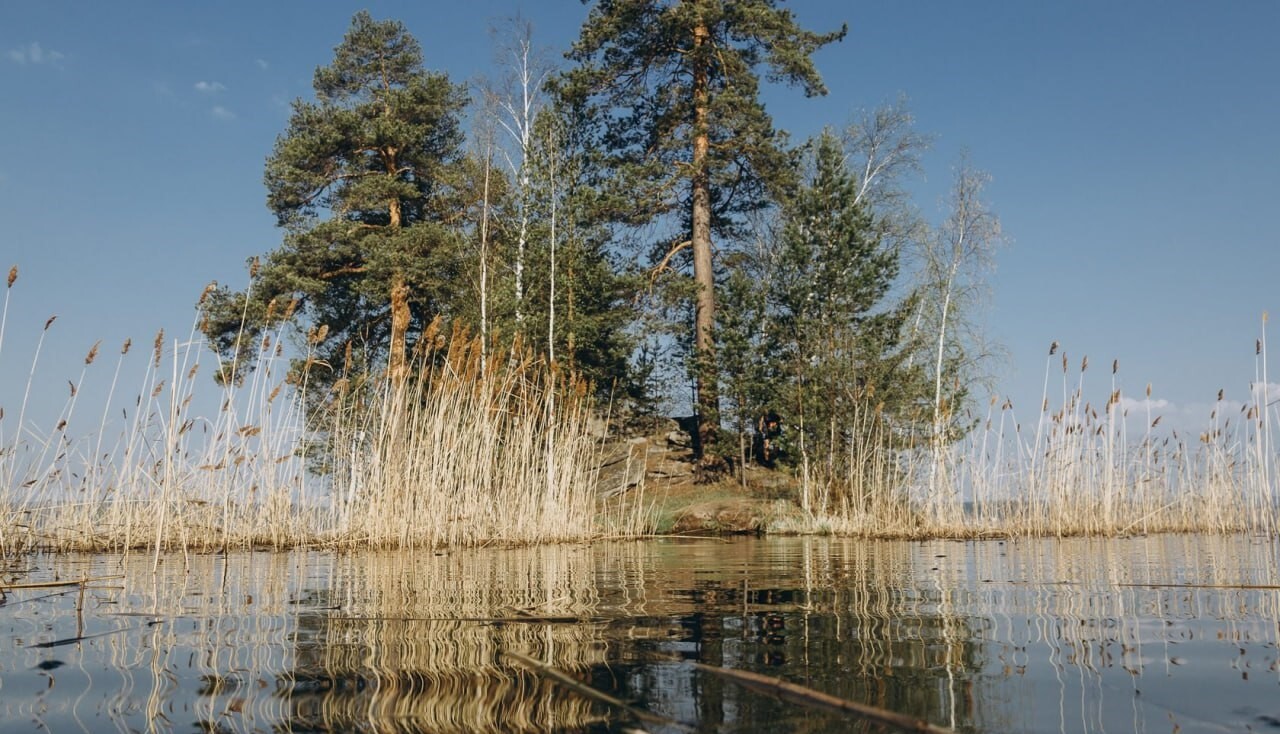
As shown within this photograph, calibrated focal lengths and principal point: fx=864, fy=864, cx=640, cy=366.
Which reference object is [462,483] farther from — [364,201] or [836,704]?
[364,201]

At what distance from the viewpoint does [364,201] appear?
20.6 metres

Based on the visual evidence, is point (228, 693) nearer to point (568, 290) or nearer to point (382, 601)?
point (382, 601)

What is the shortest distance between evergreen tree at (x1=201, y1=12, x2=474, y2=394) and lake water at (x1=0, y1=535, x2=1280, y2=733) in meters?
15.8

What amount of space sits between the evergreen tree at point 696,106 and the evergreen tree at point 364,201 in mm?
4274

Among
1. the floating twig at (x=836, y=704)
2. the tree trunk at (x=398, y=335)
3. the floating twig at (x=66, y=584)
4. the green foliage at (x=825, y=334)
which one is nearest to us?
the floating twig at (x=836, y=704)

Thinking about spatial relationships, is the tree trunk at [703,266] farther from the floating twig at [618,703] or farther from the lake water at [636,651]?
the floating twig at [618,703]

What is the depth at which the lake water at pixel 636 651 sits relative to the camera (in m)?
1.71

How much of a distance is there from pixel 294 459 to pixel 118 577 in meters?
3.31

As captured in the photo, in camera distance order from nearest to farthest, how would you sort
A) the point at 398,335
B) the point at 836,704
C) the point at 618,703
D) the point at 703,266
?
the point at 836,704
the point at 618,703
the point at 398,335
the point at 703,266

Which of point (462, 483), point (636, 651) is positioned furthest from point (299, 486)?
point (636, 651)

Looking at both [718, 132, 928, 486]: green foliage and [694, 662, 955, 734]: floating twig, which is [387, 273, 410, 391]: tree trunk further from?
[718, 132, 928, 486]: green foliage

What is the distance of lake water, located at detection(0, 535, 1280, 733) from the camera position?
5.61ft

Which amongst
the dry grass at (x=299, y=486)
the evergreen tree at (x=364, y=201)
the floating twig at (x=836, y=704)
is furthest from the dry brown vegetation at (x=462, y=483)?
the evergreen tree at (x=364, y=201)

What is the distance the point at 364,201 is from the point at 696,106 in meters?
8.15
